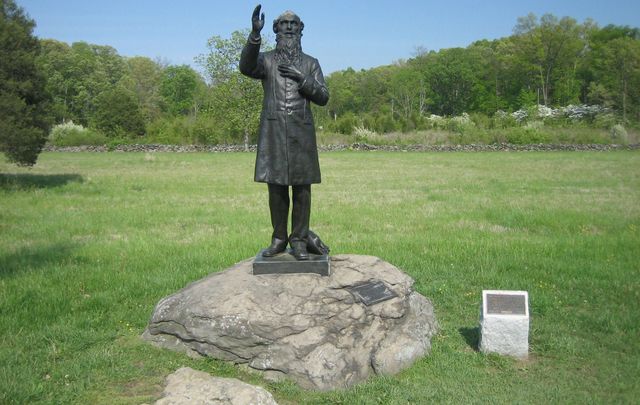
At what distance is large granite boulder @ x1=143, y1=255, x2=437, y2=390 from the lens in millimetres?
5320

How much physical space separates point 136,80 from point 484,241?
86398 millimetres

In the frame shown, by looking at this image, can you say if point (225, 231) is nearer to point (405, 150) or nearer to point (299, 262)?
point (299, 262)

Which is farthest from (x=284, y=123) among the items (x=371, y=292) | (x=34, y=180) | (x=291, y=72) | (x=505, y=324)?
(x=34, y=180)

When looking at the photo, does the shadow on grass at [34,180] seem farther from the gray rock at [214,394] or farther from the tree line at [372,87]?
the tree line at [372,87]

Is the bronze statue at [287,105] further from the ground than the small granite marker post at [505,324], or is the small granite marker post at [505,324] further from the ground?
the bronze statue at [287,105]

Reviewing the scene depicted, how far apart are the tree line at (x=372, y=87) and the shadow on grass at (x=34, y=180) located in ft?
73.6

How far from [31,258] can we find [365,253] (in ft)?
→ 17.8

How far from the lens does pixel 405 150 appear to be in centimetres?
4288

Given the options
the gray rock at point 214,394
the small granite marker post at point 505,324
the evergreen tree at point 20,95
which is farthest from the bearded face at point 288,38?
the evergreen tree at point 20,95

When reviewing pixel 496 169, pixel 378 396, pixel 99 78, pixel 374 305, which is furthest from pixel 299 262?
pixel 99 78

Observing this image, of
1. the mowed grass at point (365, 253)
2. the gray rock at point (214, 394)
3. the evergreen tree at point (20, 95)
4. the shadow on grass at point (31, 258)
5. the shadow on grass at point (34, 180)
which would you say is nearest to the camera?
the gray rock at point (214, 394)

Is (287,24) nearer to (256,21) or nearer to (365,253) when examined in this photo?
(256,21)

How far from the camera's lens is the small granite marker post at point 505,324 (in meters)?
5.71

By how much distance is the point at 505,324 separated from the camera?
5.75m
